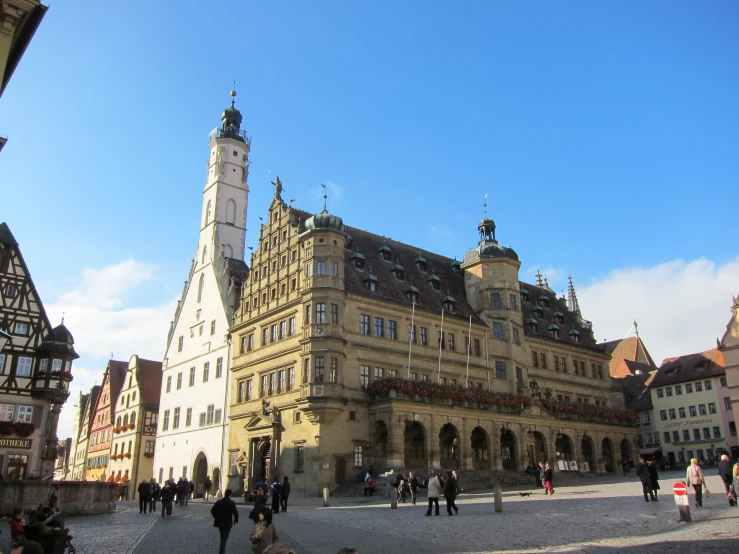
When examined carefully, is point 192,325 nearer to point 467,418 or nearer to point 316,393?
point 316,393

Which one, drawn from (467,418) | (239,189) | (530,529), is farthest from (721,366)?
(530,529)

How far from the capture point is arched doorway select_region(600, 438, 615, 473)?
54438 millimetres

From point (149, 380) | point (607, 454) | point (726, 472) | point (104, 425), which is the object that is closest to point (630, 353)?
point (607, 454)

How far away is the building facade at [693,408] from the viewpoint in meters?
62.0

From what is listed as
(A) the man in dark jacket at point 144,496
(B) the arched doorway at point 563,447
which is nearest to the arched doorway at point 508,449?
(B) the arched doorway at point 563,447

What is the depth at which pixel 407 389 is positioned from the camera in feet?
130

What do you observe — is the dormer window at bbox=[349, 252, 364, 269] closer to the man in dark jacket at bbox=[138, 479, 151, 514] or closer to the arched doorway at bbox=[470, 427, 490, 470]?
the arched doorway at bbox=[470, 427, 490, 470]

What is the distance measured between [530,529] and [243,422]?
102 ft

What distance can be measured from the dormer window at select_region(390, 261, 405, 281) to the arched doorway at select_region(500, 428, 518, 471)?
13213 millimetres

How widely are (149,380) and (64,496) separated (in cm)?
4042

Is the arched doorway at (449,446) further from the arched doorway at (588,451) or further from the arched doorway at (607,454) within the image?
the arched doorway at (607,454)

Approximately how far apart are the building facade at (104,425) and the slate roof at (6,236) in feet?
103

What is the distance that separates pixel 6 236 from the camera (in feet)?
149

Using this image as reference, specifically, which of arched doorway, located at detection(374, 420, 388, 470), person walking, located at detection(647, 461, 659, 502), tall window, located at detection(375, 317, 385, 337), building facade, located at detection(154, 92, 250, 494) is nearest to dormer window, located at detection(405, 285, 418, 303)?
tall window, located at detection(375, 317, 385, 337)
